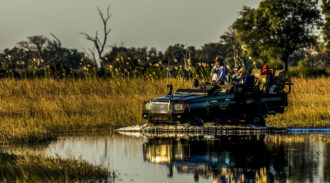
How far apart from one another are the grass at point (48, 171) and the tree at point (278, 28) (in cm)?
6208

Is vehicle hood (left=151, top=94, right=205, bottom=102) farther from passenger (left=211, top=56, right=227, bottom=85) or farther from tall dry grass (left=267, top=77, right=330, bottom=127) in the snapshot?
tall dry grass (left=267, top=77, right=330, bottom=127)

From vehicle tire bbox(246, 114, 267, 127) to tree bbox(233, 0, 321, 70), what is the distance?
5302 cm

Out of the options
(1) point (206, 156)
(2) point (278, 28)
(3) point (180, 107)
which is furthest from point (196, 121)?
(2) point (278, 28)

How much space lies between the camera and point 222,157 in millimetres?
13898

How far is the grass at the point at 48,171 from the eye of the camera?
35.8 ft

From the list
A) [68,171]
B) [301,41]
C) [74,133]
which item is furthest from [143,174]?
[301,41]

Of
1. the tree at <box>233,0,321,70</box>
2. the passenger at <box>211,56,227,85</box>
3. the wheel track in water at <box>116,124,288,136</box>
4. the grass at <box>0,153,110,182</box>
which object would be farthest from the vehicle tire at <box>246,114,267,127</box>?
the tree at <box>233,0,321,70</box>

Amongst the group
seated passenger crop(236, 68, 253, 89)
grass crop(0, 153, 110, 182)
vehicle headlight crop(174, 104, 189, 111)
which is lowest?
grass crop(0, 153, 110, 182)

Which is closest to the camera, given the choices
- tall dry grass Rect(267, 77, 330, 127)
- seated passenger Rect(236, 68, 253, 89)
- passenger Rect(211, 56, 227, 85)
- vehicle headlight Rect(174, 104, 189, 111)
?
vehicle headlight Rect(174, 104, 189, 111)

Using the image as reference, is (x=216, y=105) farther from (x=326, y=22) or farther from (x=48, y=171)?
(x=326, y=22)

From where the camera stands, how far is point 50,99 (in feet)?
93.5

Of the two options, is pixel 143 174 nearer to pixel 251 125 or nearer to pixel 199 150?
pixel 199 150

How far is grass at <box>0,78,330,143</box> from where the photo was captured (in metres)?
21.0

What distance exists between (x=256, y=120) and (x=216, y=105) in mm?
1923
